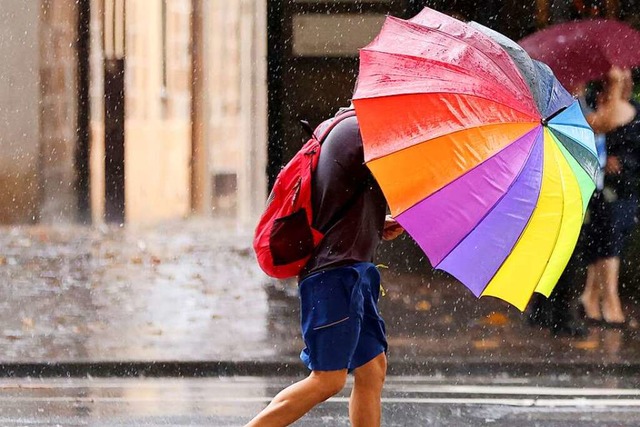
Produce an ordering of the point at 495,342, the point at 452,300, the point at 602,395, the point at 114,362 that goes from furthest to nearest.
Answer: the point at 452,300
the point at 495,342
the point at 114,362
the point at 602,395

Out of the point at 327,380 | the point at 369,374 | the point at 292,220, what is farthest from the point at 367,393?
the point at 292,220

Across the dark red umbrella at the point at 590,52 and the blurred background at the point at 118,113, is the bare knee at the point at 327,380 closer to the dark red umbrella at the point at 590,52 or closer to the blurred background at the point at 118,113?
the dark red umbrella at the point at 590,52

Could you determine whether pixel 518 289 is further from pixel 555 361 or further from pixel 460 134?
pixel 555 361

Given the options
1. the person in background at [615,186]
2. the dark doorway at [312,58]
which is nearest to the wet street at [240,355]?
the person in background at [615,186]

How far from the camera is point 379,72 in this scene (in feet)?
14.6

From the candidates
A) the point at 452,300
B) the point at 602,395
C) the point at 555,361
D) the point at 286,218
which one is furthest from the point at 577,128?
the point at 452,300

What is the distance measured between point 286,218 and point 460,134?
671mm

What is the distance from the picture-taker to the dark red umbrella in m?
8.53

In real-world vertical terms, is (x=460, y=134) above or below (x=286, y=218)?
above

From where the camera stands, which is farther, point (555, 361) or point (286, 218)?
point (555, 361)

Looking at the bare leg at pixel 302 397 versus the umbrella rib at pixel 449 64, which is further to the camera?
the bare leg at pixel 302 397

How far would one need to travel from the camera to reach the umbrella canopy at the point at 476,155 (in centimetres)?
430

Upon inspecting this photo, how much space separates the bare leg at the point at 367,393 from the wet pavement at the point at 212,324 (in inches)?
120

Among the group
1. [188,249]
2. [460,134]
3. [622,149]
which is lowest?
[188,249]
